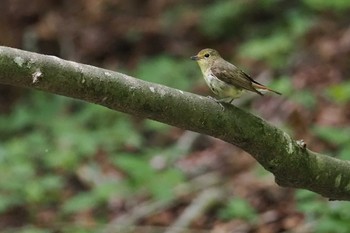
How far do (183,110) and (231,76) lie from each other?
597mm

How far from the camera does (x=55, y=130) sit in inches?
259

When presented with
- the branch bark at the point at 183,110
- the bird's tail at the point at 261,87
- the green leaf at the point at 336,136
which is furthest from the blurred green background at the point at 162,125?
the bird's tail at the point at 261,87

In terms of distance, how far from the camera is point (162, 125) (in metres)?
6.66

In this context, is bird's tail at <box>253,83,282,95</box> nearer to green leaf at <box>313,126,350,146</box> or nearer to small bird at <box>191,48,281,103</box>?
small bird at <box>191,48,281,103</box>

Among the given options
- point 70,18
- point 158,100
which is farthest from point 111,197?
point 70,18

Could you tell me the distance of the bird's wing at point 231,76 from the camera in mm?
3240

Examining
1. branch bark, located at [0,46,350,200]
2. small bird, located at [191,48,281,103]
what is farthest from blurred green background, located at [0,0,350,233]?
small bird, located at [191,48,281,103]

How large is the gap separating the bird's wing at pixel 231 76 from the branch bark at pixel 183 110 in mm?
299

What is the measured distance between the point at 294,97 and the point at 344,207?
217 cm

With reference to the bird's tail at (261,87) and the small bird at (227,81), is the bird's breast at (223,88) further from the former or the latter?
the bird's tail at (261,87)

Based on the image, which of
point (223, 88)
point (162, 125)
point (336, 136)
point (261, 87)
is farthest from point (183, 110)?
point (162, 125)

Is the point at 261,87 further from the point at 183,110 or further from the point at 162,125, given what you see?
the point at 162,125

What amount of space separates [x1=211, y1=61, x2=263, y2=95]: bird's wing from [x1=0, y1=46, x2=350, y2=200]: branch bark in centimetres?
30

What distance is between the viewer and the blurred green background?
5348 millimetres
